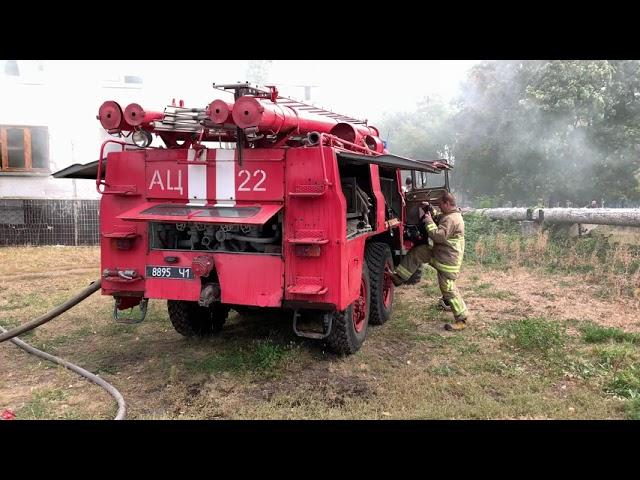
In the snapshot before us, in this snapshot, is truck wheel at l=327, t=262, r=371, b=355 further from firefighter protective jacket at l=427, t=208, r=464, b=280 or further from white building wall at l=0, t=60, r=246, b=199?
white building wall at l=0, t=60, r=246, b=199

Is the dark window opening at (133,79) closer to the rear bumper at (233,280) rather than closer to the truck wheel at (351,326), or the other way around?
the rear bumper at (233,280)

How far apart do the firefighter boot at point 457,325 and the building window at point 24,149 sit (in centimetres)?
1268

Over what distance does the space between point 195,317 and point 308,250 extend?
197 cm

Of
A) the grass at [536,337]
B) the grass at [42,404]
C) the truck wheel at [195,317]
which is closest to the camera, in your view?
the grass at [42,404]

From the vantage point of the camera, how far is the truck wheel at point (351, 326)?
479 centimetres

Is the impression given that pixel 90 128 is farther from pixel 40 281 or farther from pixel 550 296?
pixel 550 296

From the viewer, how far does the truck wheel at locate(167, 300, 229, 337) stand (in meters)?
5.38

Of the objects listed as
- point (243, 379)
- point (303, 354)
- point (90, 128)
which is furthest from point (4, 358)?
point (90, 128)

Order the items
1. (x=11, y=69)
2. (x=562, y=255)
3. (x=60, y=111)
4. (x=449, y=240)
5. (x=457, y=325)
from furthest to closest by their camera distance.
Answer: (x=11, y=69) < (x=60, y=111) < (x=562, y=255) < (x=449, y=240) < (x=457, y=325)

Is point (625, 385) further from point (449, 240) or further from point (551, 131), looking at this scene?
point (551, 131)

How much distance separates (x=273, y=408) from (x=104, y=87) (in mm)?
14301

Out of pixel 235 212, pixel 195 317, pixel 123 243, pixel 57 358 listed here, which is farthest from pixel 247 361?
pixel 57 358

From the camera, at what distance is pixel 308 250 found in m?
4.23

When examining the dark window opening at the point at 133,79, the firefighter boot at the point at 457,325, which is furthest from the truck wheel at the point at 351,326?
the dark window opening at the point at 133,79
